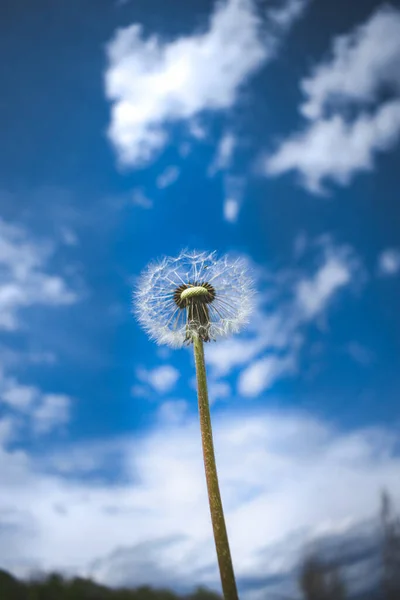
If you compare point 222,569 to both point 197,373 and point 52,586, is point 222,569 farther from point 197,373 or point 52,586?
point 52,586

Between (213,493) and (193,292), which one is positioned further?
(193,292)

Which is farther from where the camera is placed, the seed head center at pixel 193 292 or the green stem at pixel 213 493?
the seed head center at pixel 193 292

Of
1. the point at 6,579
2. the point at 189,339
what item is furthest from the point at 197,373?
the point at 6,579

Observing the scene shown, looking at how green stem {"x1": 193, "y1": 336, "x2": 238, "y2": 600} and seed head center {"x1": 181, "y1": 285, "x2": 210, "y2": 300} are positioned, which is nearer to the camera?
green stem {"x1": 193, "y1": 336, "x2": 238, "y2": 600}

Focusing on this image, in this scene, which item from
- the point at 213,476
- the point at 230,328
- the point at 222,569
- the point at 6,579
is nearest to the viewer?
the point at 222,569

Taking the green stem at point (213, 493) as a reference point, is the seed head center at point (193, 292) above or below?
above

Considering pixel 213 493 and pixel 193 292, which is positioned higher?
pixel 193 292

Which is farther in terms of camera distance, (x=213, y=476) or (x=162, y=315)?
(x=162, y=315)

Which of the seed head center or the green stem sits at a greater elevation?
the seed head center
